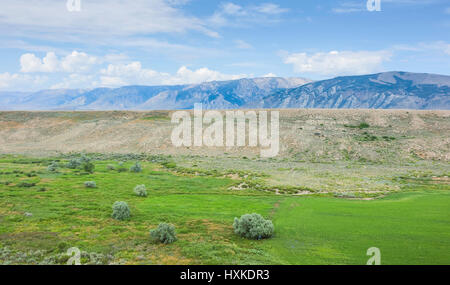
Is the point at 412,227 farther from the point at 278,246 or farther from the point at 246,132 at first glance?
the point at 246,132

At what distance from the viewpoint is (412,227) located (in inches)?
803

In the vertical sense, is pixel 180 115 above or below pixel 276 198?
above

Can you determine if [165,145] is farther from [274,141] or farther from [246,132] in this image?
[274,141]

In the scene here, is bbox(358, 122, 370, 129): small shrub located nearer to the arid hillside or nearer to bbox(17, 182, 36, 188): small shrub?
the arid hillside

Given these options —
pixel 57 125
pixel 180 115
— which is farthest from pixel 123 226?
pixel 57 125

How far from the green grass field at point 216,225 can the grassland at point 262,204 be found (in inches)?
4.0

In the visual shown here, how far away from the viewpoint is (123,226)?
22312 mm

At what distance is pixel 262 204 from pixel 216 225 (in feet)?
27.3

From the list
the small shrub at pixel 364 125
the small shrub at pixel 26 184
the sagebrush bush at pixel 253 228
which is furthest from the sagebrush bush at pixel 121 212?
the small shrub at pixel 364 125
